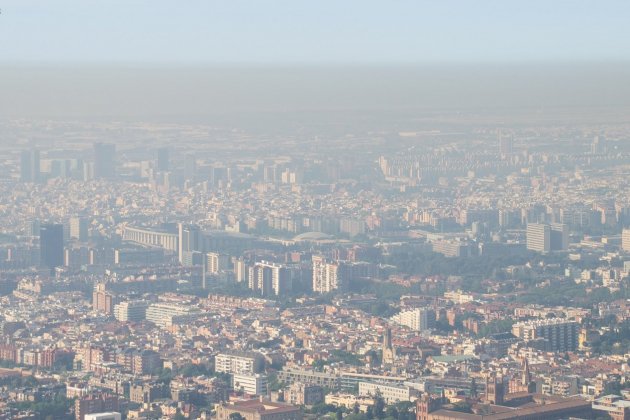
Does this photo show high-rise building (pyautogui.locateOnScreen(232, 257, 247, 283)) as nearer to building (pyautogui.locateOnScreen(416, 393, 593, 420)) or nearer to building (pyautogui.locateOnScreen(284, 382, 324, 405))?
building (pyautogui.locateOnScreen(284, 382, 324, 405))

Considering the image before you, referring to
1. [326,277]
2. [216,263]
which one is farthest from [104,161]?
[326,277]

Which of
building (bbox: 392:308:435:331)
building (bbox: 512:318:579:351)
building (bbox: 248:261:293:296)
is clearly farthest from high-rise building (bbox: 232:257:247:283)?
building (bbox: 512:318:579:351)

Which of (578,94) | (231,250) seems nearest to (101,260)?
(231,250)

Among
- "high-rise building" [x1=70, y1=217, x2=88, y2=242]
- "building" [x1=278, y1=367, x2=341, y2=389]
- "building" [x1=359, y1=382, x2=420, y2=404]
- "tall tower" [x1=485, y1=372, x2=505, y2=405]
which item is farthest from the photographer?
"high-rise building" [x1=70, y1=217, x2=88, y2=242]

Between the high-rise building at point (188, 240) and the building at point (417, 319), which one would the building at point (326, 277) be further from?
the high-rise building at point (188, 240)

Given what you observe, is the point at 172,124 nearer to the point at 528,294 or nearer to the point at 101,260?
the point at 101,260

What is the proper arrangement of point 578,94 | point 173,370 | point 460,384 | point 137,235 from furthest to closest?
point 578,94, point 137,235, point 173,370, point 460,384
